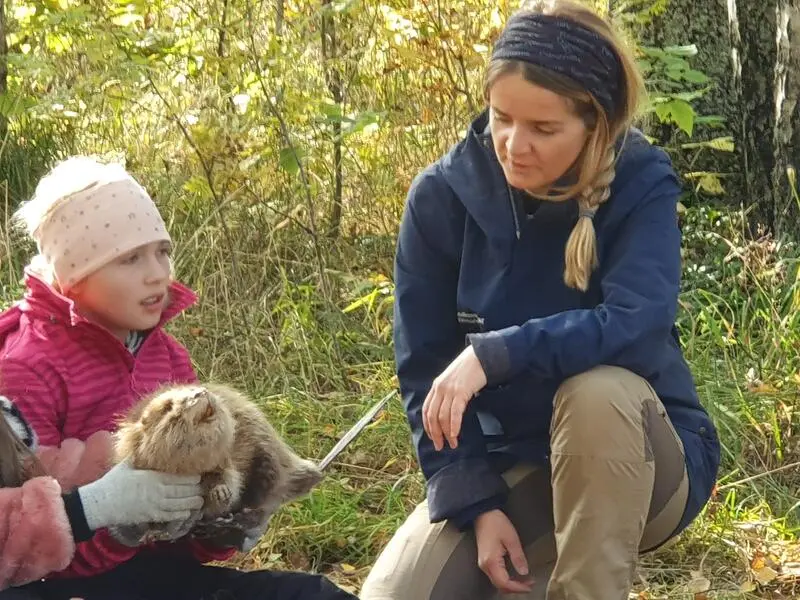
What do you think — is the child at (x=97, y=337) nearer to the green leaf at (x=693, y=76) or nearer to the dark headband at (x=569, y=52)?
the dark headband at (x=569, y=52)

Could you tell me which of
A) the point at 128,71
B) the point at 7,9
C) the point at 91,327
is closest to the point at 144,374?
the point at 91,327

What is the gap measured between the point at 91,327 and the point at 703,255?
2894 millimetres

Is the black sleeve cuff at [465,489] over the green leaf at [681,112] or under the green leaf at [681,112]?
under

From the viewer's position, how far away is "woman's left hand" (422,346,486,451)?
2193 mm

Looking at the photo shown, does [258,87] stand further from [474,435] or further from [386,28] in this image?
[474,435]

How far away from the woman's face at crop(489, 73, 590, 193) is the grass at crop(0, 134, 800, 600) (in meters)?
1.22

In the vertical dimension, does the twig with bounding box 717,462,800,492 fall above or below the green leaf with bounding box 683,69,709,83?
below

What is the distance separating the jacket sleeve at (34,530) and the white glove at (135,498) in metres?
0.06

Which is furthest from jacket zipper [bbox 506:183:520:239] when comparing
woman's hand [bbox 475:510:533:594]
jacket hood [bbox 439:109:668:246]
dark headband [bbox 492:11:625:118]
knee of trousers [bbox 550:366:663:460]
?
woman's hand [bbox 475:510:533:594]

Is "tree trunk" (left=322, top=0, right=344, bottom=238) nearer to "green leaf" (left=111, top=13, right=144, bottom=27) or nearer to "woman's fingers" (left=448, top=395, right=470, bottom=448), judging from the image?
"green leaf" (left=111, top=13, right=144, bottom=27)

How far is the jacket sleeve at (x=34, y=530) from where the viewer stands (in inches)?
81.4

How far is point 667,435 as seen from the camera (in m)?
2.29

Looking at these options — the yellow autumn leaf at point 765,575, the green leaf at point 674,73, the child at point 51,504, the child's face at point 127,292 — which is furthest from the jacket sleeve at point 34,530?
the green leaf at point 674,73

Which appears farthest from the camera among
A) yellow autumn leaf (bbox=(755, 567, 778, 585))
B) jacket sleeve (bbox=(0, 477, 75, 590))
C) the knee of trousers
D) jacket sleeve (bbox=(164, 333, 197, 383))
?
yellow autumn leaf (bbox=(755, 567, 778, 585))
